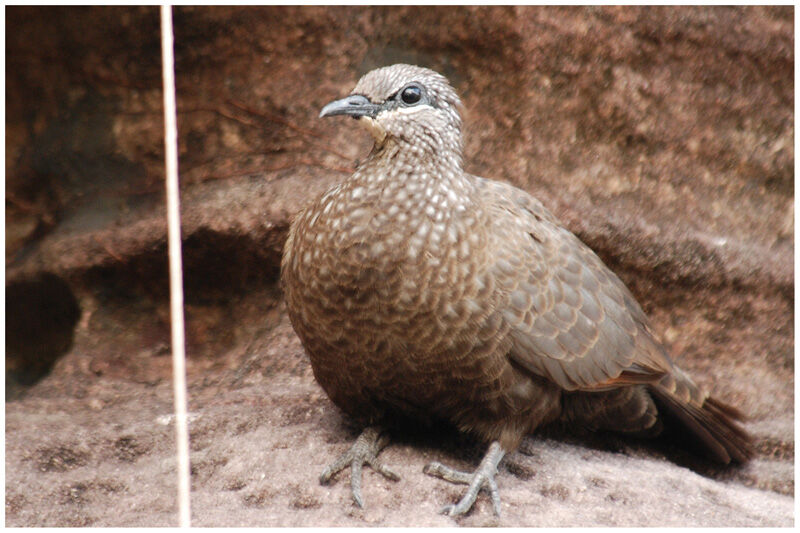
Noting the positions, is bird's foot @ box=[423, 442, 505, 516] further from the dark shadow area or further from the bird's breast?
the dark shadow area

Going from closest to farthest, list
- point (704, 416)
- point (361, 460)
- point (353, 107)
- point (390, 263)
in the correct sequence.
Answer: point (390, 263), point (353, 107), point (361, 460), point (704, 416)

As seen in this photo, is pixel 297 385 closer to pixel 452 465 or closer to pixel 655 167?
pixel 452 465

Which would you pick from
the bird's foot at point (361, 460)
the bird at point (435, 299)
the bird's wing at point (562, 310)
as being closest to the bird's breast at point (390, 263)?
the bird at point (435, 299)

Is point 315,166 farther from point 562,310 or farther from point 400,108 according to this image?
point 562,310


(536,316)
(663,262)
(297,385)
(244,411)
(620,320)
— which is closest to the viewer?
(536,316)

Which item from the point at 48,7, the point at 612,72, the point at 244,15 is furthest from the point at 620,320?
the point at 48,7

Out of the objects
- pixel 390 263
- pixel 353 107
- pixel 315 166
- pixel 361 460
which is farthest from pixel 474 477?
pixel 315 166

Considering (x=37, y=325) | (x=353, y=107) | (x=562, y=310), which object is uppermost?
(x=353, y=107)
